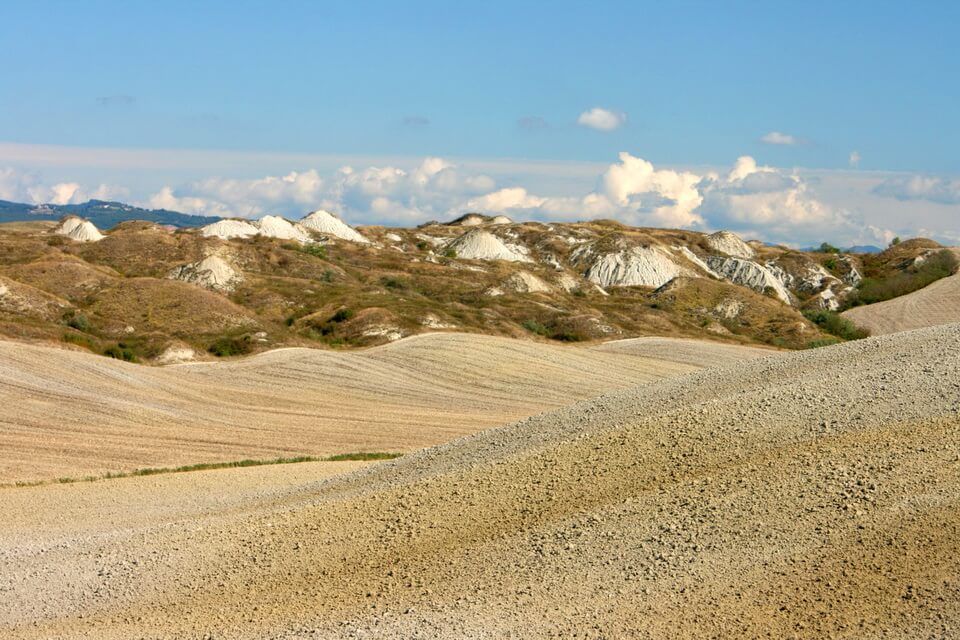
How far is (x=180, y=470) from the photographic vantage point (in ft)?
104

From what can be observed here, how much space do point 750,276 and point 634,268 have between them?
1499 centimetres

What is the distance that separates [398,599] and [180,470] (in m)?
Result: 18.3

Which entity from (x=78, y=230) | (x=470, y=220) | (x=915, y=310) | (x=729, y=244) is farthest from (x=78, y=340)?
(x=470, y=220)

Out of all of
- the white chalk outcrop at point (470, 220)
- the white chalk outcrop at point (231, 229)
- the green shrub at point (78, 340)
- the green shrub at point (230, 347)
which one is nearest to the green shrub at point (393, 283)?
the green shrub at point (230, 347)

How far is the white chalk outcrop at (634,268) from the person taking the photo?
11694 centimetres

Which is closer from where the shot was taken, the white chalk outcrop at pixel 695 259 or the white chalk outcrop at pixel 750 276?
the white chalk outcrop at pixel 750 276

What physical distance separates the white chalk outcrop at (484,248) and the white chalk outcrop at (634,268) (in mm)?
11353

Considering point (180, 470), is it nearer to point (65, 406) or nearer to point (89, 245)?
point (65, 406)

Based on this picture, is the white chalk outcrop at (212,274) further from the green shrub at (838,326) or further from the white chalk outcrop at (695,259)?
the white chalk outcrop at (695,259)

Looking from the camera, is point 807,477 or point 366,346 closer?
point 807,477

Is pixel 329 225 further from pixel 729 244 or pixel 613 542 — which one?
pixel 613 542

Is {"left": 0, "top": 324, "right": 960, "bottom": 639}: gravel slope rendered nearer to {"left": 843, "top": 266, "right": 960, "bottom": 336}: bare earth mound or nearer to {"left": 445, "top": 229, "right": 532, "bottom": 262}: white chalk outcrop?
{"left": 843, "top": 266, "right": 960, "bottom": 336}: bare earth mound

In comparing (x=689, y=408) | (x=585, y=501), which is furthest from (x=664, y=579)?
(x=689, y=408)

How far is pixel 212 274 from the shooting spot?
80688 millimetres
